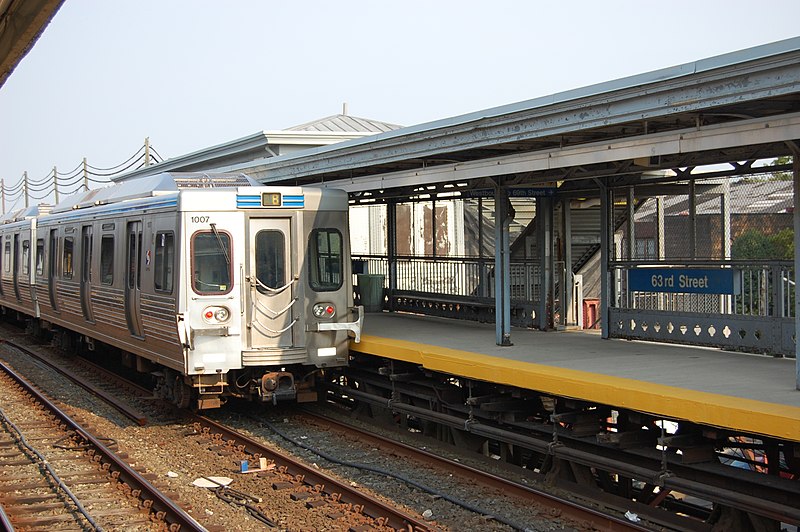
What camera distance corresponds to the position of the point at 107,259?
1373 centimetres

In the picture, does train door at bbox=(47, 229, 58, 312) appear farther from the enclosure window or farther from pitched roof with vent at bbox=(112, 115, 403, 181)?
the enclosure window

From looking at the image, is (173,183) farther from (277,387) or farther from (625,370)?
(625,370)

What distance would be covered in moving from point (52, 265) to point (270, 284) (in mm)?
8144

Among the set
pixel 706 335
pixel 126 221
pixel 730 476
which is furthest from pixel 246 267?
pixel 730 476

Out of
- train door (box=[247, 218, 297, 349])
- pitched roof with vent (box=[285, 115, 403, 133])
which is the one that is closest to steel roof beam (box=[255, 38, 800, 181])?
train door (box=[247, 218, 297, 349])

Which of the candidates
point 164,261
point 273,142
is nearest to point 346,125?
point 273,142

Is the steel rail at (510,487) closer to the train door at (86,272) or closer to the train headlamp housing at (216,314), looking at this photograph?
the train headlamp housing at (216,314)

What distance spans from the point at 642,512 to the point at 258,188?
611cm

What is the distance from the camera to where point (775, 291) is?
8.81 m

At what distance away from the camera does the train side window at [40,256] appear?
60.5ft

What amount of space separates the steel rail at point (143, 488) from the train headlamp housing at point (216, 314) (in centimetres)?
189

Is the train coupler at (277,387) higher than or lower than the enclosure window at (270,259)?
lower

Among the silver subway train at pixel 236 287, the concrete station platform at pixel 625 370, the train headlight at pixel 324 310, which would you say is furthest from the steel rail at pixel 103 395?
the concrete station platform at pixel 625 370

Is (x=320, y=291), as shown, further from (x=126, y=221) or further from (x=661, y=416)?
(x=661, y=416)
